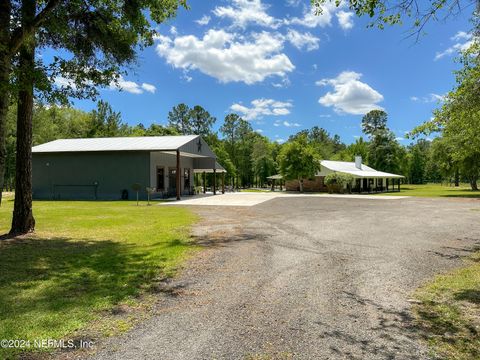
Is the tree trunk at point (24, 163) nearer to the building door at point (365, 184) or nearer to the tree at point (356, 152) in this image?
the building door at point (365, 184)

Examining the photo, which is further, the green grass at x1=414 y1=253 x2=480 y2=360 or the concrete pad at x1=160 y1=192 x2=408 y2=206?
the concrete pad at x1=160 y1=192 x2=408 y2=206

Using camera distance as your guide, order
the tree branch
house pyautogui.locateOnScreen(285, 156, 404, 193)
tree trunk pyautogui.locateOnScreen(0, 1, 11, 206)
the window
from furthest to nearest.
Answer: house pyautogui.locateOnScreen(285, 156, 404, 193)
the window
the tree branch
tree trunk pyautogui.locateOnScreen(0, 1, 11, 206)

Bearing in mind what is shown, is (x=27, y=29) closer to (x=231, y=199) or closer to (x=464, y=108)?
(x=464, y=108)

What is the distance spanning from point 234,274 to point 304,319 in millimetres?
2171

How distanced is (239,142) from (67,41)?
58398mm

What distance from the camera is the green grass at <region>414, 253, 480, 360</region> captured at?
349 cm

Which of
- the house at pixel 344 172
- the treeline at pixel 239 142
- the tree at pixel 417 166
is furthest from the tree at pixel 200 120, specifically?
the tree at pixel 417 166

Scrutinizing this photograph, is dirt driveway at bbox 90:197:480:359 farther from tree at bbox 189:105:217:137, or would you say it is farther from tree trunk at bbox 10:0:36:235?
tree at bbox 189:105:217:137

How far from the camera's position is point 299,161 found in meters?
43.0

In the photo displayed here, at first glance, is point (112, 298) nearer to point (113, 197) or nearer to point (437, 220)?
point (437, 220)

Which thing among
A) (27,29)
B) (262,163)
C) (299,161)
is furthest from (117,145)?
(262,163)

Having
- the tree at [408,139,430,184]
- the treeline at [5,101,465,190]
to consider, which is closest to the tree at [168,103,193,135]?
the treeline at [5,101,465,190]

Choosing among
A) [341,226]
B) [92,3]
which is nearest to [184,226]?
[341,226]

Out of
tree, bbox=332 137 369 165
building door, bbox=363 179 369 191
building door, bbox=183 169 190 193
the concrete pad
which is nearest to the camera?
the concrete pad
